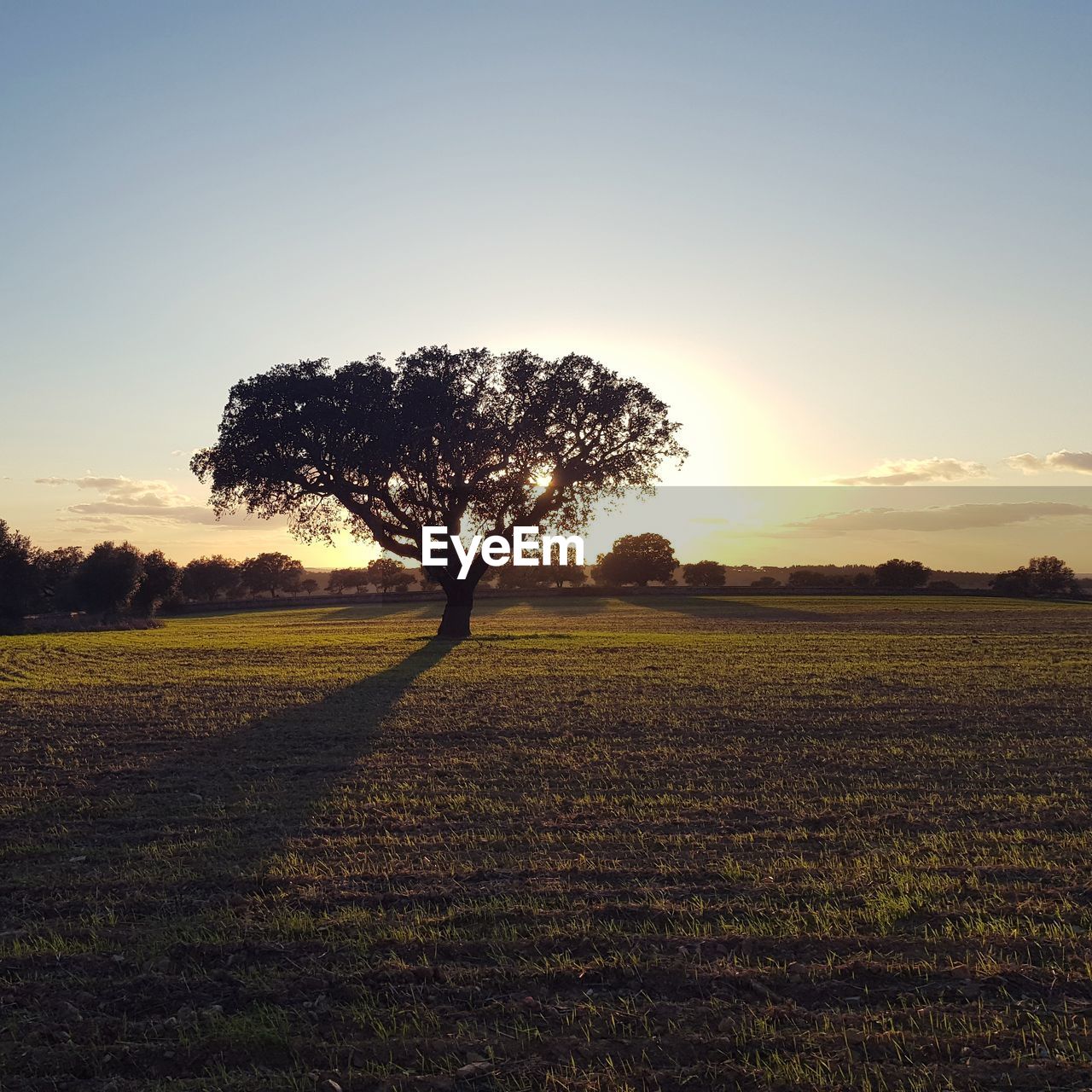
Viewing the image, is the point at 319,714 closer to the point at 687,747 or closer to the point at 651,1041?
the point at 687,747

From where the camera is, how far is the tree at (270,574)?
462 feet

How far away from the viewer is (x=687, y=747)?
1559cm

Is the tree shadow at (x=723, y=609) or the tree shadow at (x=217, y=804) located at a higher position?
the tree shadow at (x=723, y=609)

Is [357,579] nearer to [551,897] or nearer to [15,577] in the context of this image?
[15,577]

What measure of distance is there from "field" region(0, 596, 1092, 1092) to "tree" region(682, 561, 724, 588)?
109 m

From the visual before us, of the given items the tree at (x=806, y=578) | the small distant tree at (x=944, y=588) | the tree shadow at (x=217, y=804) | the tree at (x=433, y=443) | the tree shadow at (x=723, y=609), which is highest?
the tree at (x=433, y=443)

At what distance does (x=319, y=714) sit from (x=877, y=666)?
58.5ft

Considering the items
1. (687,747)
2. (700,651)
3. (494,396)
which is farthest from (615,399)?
(687,747)

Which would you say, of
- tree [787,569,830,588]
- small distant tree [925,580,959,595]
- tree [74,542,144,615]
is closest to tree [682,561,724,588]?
tree [787,569,830,588]

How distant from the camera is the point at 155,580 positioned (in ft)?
307

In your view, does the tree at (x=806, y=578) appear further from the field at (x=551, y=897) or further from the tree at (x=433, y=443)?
the field at (x=551, y=897)

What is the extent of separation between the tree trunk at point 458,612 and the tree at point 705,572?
87.8 meters

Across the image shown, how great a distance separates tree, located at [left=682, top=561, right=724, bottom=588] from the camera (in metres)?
129

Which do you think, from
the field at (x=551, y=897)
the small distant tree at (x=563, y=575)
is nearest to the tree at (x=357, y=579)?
the small distant tree at (x=563, y=575)
